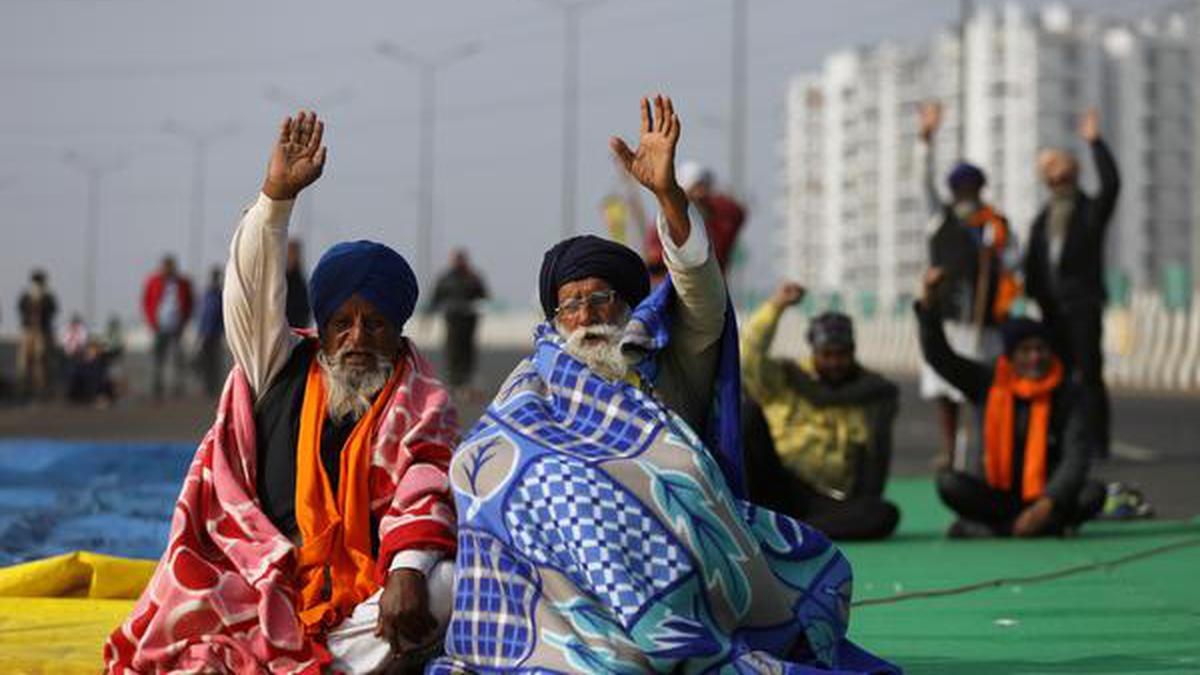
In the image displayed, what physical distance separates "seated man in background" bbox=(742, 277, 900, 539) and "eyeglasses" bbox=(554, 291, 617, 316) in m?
4.31

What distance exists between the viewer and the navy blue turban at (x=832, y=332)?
400 inches

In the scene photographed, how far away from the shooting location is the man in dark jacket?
13.6 meters

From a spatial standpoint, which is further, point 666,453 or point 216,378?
point 216,378

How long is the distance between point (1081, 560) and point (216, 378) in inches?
880

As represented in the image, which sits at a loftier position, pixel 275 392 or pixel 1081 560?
pixel 275 392

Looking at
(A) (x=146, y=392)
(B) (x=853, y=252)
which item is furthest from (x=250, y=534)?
(B) (x=853, y=252)

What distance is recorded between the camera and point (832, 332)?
10.2m

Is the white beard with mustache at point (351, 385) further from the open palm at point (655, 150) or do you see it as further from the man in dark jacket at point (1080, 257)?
the man in dark jacket at point (1080, 257)

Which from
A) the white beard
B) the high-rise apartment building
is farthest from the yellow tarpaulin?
the high-rise apartment building

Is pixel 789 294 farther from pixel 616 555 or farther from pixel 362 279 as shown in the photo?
pixel 616 555

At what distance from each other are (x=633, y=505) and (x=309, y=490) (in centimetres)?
84

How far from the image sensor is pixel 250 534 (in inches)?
219

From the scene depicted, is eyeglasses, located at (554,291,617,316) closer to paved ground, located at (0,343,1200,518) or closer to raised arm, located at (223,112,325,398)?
raised arm, located at (223,112,325,398)

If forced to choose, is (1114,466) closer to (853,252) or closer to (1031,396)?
(1031,396)
